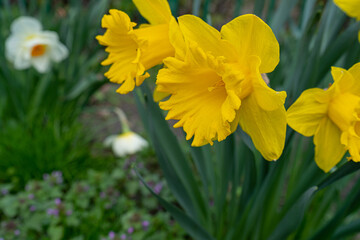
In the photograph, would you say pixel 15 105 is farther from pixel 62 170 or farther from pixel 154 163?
pixel 154 163

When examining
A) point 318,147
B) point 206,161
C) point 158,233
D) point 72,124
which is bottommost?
point 72,124

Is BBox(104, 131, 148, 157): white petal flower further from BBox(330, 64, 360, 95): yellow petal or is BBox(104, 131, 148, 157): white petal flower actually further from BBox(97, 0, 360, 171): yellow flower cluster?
BBox(330, 64, 360, 95): yellow petal

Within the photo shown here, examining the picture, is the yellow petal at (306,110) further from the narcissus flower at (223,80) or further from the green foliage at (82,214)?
→ the green foliage at (82,214)

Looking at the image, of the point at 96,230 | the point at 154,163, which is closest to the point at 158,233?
the point at 96,230

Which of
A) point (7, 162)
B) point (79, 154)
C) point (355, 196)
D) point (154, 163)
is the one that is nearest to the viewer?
point (355, 196)

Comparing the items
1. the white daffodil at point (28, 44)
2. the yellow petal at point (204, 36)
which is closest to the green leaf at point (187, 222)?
the yellow petal at point (204, 36)

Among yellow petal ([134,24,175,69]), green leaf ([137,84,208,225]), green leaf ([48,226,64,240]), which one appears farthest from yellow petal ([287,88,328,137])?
green leaf ([48,226,64,240])

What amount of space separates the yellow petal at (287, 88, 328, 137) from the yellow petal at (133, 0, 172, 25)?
0.95 ft

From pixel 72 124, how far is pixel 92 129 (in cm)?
17

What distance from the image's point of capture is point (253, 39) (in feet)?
1.86

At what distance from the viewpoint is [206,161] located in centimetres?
106

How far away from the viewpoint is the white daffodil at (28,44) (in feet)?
5.79

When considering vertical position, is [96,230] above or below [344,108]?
below

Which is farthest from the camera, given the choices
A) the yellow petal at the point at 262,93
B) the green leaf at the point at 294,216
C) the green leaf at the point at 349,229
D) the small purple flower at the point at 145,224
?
the small purple flower at the point at 145,224
